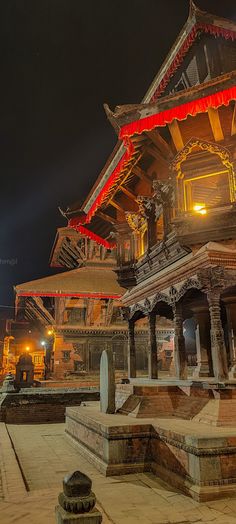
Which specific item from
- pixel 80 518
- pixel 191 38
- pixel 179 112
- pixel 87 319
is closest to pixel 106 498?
pixel 80 518

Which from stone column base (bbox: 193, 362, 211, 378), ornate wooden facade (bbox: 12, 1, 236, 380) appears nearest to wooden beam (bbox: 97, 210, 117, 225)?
ornate wooden facade (bbox: 12, 1, 236, 380)

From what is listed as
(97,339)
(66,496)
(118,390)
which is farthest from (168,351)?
(66,496)

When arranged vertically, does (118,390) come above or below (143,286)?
below

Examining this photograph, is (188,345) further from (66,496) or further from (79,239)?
(66,496)

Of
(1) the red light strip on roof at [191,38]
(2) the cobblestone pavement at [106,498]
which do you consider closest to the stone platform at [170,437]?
(2) the cobblestone pavement at [106,498]

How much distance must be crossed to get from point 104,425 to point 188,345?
15.2m

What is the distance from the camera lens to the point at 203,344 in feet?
38.9

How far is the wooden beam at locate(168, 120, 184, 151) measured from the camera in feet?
30.2

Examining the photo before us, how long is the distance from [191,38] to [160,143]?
356 centimetres

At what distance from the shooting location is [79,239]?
25.0 meters

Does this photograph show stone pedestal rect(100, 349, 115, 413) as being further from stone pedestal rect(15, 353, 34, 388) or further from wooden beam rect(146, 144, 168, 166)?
stone pedestal rect(15, 353, 34, 388)

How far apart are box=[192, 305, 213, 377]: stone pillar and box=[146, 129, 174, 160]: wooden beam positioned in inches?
190

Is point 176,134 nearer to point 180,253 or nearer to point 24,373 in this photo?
point 180,253

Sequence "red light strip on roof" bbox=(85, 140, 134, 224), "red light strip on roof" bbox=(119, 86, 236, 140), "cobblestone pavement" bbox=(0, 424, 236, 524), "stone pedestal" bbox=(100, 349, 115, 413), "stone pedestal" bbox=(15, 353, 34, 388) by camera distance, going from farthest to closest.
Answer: "stone pedestal" bbox=(15, 353, 34, 388) → "red light strip on roof" bbox=(85, 140, 134, 224) → "stone pedestal" bbox=(100, 349, 115, 413) → "red light strip on roof" bbox=(119, 86, 236, 140) → "cobblestone pavement" bbox=(0, 424, 236, 524)
